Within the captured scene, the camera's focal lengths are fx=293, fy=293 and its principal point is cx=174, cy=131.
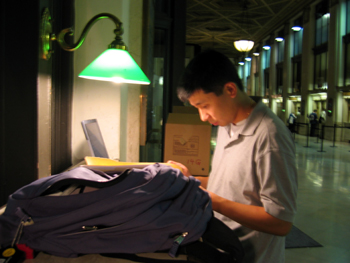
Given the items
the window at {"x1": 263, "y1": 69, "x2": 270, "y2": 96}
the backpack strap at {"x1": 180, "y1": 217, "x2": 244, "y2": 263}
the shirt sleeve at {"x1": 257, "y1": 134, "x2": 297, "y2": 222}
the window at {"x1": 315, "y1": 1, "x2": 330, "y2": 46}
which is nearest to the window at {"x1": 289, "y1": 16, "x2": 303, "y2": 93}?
the window at {"x1": 315, "y1": 1, "x2": 330, "y2": 46}

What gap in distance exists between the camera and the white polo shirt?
1.14 metres

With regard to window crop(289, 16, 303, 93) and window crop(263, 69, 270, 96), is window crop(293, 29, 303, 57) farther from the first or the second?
window crop(263, 69, 270, 96)

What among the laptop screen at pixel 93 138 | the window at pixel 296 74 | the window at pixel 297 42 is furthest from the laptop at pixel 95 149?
the window at pixel 297 42

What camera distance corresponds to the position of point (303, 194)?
5.46m

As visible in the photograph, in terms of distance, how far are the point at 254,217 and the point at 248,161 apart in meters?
0.23

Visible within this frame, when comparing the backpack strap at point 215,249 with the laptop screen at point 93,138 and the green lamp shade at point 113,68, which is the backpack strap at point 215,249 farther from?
the laptop screen at point 93,138

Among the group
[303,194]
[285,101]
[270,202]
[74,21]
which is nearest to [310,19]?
[285,101]

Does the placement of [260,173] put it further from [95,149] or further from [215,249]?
[95,149]

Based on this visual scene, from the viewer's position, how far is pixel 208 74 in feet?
4.14

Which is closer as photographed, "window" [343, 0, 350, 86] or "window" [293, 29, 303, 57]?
"window" [343, 0, 350, 86]

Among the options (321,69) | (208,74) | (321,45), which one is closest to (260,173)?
(208,74)

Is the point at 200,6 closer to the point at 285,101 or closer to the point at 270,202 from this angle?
the point at 285,101

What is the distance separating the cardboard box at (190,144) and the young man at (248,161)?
115cm

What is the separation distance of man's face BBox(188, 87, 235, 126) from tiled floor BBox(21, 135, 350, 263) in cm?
75
